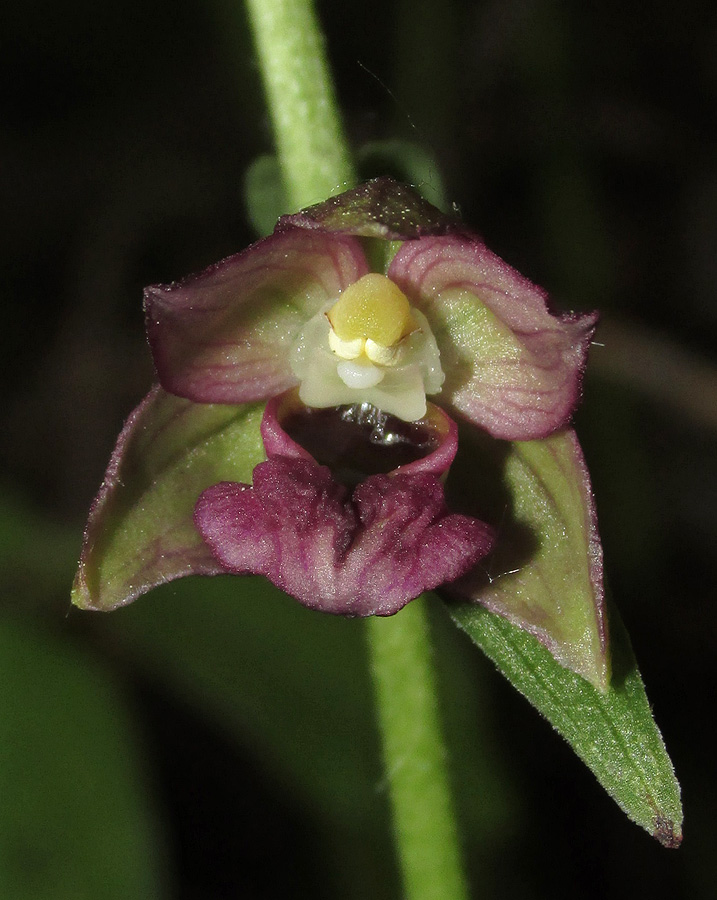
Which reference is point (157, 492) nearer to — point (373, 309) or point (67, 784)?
point (373, 309)

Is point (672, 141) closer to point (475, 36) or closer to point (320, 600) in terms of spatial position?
point (475, 36)

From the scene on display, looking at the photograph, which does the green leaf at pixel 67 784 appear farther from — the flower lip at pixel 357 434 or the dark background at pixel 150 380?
the flower lip at pixel 357 434

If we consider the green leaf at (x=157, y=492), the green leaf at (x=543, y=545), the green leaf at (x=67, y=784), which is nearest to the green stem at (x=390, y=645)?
the green leaf at (x=543, y=545)

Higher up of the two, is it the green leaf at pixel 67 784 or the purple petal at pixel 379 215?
the purple petal at pixel 379 215

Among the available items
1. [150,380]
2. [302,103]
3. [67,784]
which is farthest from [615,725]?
[150,380]

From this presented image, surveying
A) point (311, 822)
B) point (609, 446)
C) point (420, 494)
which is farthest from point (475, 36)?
point (420, 494)

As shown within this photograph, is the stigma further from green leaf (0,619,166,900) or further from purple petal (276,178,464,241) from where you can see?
green leaf (0,619,166,900)

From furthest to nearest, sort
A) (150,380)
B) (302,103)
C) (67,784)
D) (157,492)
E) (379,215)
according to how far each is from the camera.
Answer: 1. (150,380)
2. (67,784)
3. (302,103)
4. (157,492)
5. (379,215)
